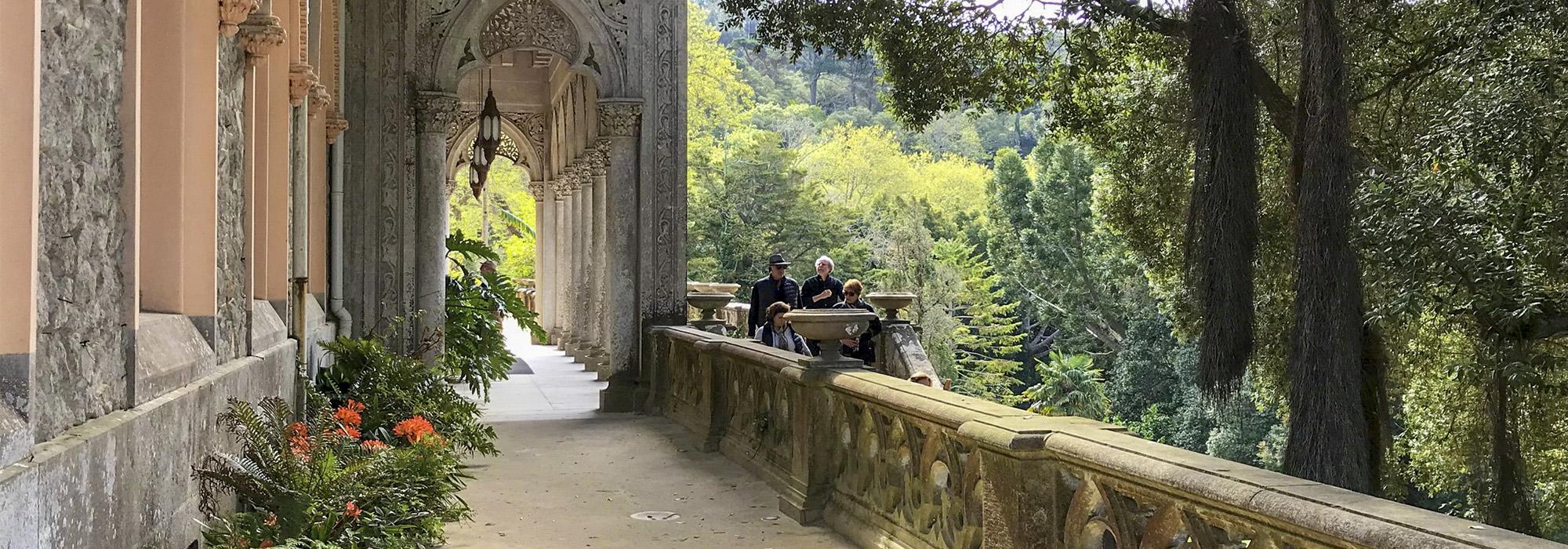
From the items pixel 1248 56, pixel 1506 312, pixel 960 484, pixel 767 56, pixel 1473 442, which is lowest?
pixel 1473 442

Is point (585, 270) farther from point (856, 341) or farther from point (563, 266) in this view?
point (856, 341)

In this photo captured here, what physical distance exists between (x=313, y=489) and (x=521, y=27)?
8668 mm

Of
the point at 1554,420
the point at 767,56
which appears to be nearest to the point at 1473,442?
the point at 1554,420

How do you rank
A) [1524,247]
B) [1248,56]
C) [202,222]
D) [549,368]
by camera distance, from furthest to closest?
[549,368]
[1248,56]
[1524,247]
[202,222]

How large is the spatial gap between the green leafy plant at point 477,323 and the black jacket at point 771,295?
2667 mm

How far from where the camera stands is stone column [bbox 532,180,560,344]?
82.4ft

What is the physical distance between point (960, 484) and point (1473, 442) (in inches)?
400

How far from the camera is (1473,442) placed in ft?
43.0

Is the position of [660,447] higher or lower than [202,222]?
lower

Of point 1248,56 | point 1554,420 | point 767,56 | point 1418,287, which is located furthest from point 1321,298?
point 767,56

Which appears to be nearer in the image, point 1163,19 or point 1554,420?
point 1163,19

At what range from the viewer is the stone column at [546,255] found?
25109 millimetres

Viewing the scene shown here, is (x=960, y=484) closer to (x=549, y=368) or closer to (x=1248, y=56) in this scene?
(x=1248, y=56)

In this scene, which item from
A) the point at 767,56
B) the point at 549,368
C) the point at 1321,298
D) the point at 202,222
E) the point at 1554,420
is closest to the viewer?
the point at 202,222
